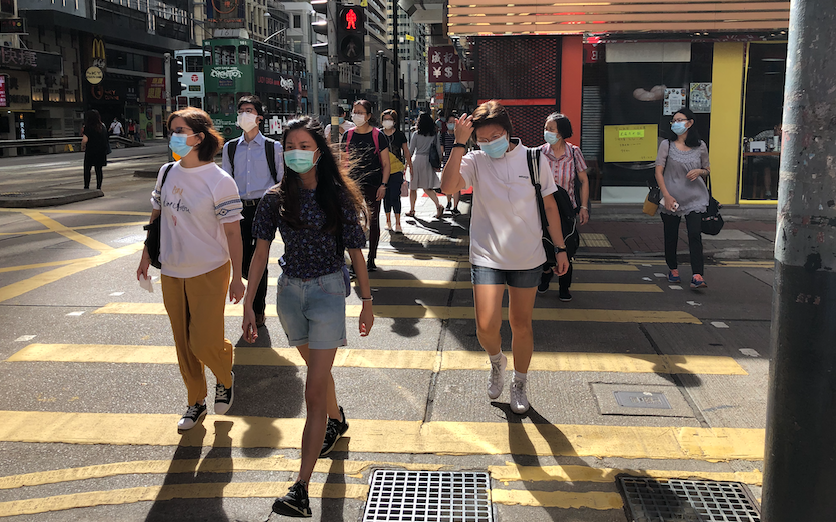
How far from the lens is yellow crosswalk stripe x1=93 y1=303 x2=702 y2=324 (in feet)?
22.0

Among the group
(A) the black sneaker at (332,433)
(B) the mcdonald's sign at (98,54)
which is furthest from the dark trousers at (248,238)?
(B) the mcdonald's sign at (98,54)

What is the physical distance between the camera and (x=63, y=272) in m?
8.62

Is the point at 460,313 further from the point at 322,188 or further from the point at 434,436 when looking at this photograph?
the point at 322,188

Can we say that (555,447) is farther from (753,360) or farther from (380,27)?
(380,27)

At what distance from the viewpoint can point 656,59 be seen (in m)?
12.9

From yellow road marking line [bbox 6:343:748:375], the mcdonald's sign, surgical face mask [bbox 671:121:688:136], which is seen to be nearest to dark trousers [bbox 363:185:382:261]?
yellow road marking line [bbox 6:343:748:375]

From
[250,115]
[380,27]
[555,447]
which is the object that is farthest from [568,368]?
[380,27]

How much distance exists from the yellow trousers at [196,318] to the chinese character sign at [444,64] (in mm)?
16430

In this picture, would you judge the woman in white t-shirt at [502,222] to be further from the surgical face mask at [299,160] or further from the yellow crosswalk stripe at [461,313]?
the yellow crosswalk stripe at [461,313]

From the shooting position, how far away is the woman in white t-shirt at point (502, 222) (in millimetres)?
4328

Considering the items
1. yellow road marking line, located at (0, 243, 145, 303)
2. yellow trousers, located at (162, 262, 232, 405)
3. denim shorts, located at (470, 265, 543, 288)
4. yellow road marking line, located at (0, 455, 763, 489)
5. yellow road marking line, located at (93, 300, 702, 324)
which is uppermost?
denim shorts, located at (470, 265, 543, 288)

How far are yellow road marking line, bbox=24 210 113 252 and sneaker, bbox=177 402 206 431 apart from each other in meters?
6.29

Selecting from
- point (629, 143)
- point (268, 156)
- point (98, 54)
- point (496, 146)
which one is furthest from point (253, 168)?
point (98, 54)

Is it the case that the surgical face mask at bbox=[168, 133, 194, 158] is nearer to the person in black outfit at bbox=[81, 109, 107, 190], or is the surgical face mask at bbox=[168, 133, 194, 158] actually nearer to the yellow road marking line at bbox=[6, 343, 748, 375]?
the yellow road marking line at bbox=[6, 343, 748, 375]
